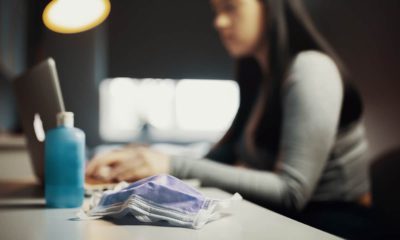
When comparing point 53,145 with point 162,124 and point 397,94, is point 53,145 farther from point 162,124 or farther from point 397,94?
point 162,124

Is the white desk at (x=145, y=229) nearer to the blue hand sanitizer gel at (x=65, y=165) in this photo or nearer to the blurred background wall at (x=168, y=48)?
the blue hand sanitizer gel at (x=65, y=165)

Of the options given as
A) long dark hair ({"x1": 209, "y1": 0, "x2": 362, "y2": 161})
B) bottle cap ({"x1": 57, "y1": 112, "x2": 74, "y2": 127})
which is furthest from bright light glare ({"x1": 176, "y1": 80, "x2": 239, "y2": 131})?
bottle cap ({"x1": 57, "y1": 112, "x2": 74, "y2": 127})

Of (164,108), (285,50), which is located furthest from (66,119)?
(164,108)

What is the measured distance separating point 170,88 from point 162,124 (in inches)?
13.3

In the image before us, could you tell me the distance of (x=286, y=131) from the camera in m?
1.03

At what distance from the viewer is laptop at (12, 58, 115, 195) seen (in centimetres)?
91

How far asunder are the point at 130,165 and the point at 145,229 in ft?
1.22

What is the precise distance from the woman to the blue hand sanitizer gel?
19 cm

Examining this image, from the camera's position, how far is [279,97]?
1151mm

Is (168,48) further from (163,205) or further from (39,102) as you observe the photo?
(163,205)

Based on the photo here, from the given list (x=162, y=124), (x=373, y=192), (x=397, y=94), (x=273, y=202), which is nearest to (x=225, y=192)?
(x=273, y=202)

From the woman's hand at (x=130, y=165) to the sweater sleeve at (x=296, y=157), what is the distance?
0.04 meters

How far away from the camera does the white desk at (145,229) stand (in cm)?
55

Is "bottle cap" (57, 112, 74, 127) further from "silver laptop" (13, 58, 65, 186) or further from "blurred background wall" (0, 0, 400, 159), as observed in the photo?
"blurred background wall" (0, 0, 400, 159)
